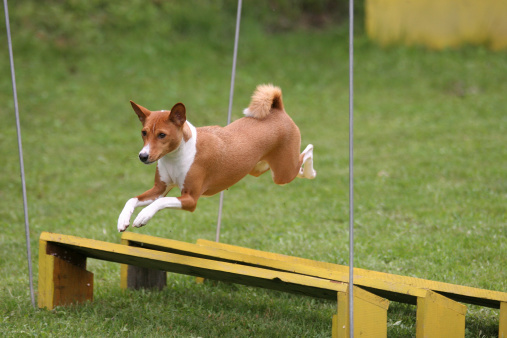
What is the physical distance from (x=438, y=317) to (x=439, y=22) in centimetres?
941

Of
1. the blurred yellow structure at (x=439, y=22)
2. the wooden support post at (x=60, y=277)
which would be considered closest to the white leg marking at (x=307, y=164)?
the wooden support post at (x=60, y=277)

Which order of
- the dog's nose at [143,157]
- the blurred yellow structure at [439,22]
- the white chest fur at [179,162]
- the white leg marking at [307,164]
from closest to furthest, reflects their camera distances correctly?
the dog's nose at [143,157], the white chest fur at [179,162], the white leg marking at [307,164], the blurred yellow structure at [439,22]

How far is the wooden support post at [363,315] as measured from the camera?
3814mm

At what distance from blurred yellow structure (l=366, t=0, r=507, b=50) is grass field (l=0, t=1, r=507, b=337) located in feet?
0.81

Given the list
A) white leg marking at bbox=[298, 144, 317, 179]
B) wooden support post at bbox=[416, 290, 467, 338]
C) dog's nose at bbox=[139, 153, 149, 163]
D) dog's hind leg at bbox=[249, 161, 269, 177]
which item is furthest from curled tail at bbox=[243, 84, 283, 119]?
wooden support post at bbox=[416, 290, 467, 338]

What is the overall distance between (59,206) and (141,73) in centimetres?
471

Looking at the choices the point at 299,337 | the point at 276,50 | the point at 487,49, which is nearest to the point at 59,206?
the point at 299,337

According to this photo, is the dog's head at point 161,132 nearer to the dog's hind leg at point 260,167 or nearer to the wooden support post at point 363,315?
the dog's hind leg at point 260,167

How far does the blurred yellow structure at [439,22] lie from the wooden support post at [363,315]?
9.45 meters

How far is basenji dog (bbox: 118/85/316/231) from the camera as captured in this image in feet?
11.7

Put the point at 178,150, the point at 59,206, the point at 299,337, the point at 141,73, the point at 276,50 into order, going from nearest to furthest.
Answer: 1. the point at 178,150
2. the point at 299,337
3. the point at 59,206
4. the point at 141,73
5. the point at 276,50

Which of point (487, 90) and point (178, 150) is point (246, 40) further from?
point (178, 150)

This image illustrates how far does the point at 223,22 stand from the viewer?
43.7 ft

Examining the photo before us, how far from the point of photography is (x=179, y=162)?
371 cm
